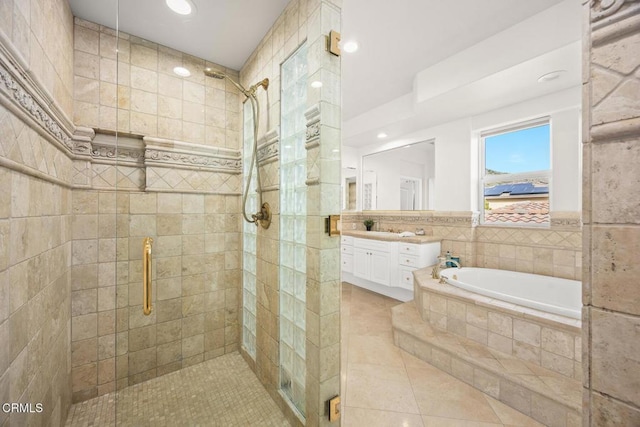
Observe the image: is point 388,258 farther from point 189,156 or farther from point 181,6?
point 181,6

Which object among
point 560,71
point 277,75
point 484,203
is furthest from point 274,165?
point 484,203

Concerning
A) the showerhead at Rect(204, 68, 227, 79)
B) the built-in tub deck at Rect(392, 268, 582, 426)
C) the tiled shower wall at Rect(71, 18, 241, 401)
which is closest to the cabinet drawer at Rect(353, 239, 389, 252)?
the built-in tub deck at Rect(392, 268, 582, 426)

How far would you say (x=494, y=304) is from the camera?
1.82 metres

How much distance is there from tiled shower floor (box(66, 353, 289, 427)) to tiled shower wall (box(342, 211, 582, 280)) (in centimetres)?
268

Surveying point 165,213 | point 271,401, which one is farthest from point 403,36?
point 271,401

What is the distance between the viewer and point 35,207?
104 centimetres

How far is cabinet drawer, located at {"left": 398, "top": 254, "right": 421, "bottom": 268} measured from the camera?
3055 mm

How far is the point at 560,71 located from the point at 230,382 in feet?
11.5

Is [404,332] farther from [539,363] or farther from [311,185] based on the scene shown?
[311,185]

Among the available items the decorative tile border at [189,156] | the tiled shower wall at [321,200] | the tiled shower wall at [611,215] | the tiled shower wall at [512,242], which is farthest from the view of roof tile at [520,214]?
the decorative tile border at [189,156]

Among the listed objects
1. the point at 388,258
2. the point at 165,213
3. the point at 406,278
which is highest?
the point at 165,213

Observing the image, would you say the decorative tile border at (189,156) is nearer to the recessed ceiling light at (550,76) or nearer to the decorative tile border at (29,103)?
the decorative tile border at (29,103)

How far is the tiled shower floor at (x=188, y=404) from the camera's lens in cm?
142

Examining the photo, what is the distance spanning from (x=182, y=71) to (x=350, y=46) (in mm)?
1420
